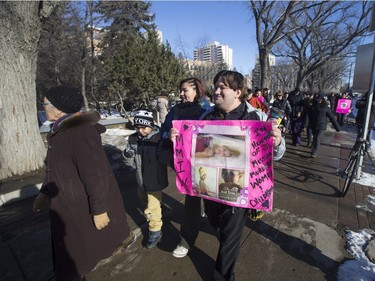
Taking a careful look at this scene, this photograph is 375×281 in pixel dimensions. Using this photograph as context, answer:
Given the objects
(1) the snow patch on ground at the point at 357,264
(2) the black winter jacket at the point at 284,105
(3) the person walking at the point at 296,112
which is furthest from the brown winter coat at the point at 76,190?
(2) the black winter jacket at the point at 284,105

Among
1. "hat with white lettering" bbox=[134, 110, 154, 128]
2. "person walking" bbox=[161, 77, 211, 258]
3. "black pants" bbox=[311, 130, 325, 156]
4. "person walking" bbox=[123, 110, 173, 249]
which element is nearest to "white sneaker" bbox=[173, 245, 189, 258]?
"person walking" bbox=[161, 77, 211, 258]

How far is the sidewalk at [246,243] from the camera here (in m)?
2.39

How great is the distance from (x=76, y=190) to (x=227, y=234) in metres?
1.26

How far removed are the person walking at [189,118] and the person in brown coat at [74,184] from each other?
0.86 m

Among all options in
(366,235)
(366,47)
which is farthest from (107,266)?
(366,47)

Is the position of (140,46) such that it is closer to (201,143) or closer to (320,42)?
(201,143)

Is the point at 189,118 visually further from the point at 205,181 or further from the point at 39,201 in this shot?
the point at 39,201

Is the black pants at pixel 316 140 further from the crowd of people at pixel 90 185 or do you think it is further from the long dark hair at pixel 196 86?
the crowd of people at pixel 90 185

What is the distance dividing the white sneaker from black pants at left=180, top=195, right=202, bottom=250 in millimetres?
39

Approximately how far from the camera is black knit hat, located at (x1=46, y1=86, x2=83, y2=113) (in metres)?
Result: 1.79

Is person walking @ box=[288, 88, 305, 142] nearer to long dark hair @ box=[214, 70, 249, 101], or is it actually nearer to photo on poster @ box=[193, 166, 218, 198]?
long dark hair @ box=[214, 70, 249, 101]

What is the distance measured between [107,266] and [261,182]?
193cm

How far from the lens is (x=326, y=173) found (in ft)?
17.2

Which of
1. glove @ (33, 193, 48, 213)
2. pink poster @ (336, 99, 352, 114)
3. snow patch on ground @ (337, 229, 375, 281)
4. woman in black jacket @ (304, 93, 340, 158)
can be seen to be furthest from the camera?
pink poster @ (336, 99, 352, 114)
